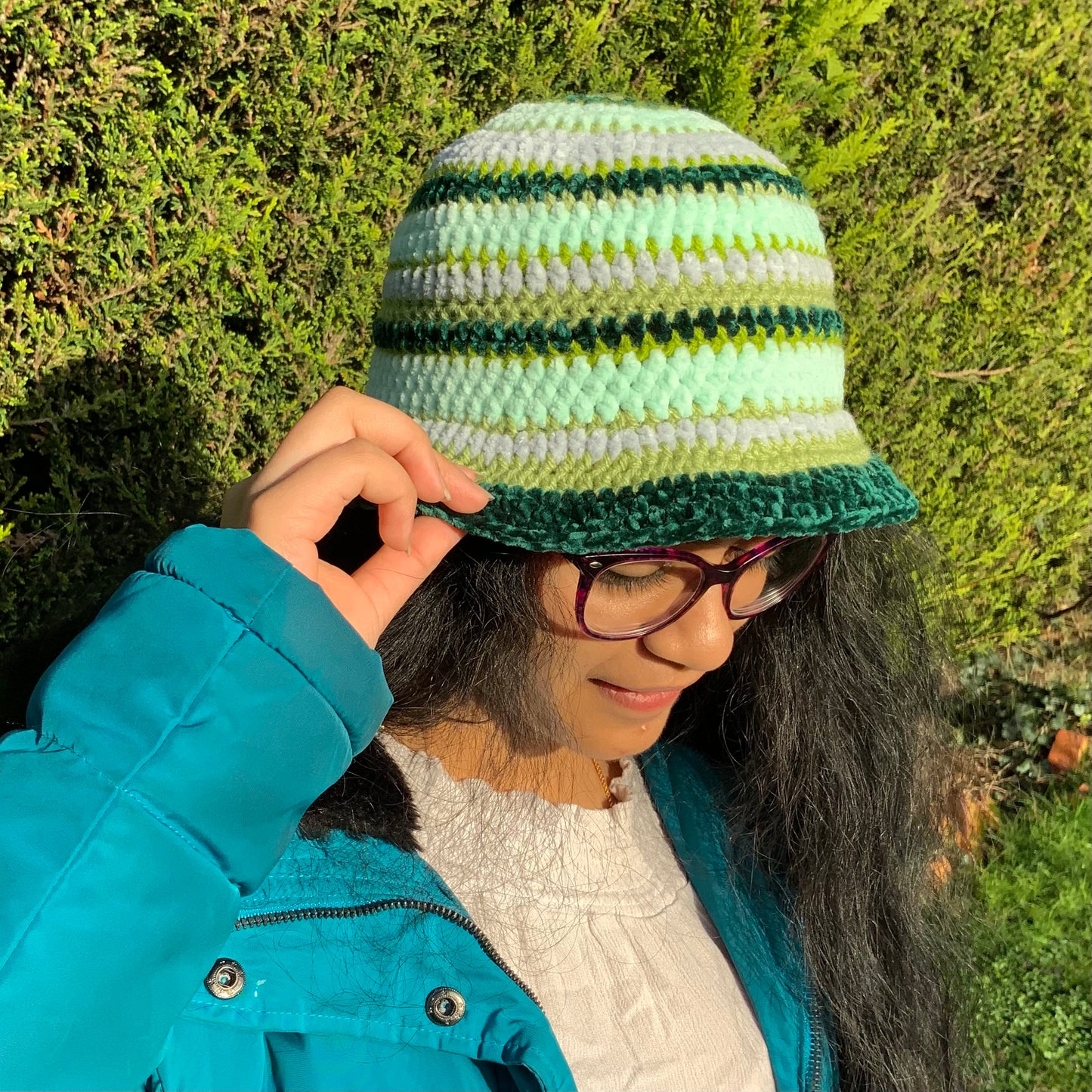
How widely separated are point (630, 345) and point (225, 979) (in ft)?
3.53

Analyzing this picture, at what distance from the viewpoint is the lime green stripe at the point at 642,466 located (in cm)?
149

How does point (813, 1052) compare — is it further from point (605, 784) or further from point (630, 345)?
point (630, 345)

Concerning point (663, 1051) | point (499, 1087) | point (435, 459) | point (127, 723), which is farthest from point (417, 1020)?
point (435, 459)

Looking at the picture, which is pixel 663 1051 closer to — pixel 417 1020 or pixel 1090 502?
pixel 417 1020

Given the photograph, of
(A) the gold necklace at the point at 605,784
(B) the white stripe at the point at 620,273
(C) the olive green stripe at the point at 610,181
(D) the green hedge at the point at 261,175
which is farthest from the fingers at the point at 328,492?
(D) the green hedge at the point at 261,175

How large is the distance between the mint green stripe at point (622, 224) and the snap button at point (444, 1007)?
1125 millimetres

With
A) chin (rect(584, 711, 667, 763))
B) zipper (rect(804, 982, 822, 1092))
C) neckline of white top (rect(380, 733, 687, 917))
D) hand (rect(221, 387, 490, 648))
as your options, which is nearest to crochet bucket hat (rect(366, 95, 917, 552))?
hand (rect(221, 387, 490, 648))

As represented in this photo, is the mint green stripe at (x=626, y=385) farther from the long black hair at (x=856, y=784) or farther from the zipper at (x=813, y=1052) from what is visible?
the zipper at (x=813, y=1052)

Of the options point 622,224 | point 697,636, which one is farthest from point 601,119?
point 697,636

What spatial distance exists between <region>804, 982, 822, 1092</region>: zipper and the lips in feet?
2.49

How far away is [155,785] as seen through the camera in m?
1.14

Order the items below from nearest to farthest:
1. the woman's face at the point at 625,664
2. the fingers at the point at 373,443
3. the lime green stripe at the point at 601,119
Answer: the fingers at the point at 373,443 → the lime green stripe at the point at 601,119 → the woman's face at the point at 625,664

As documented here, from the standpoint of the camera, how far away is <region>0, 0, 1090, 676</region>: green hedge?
89.4 inches

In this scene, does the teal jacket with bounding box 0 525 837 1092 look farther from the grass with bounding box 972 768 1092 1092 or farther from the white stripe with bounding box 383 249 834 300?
the grass with bounding box 972 768 1092 1092
